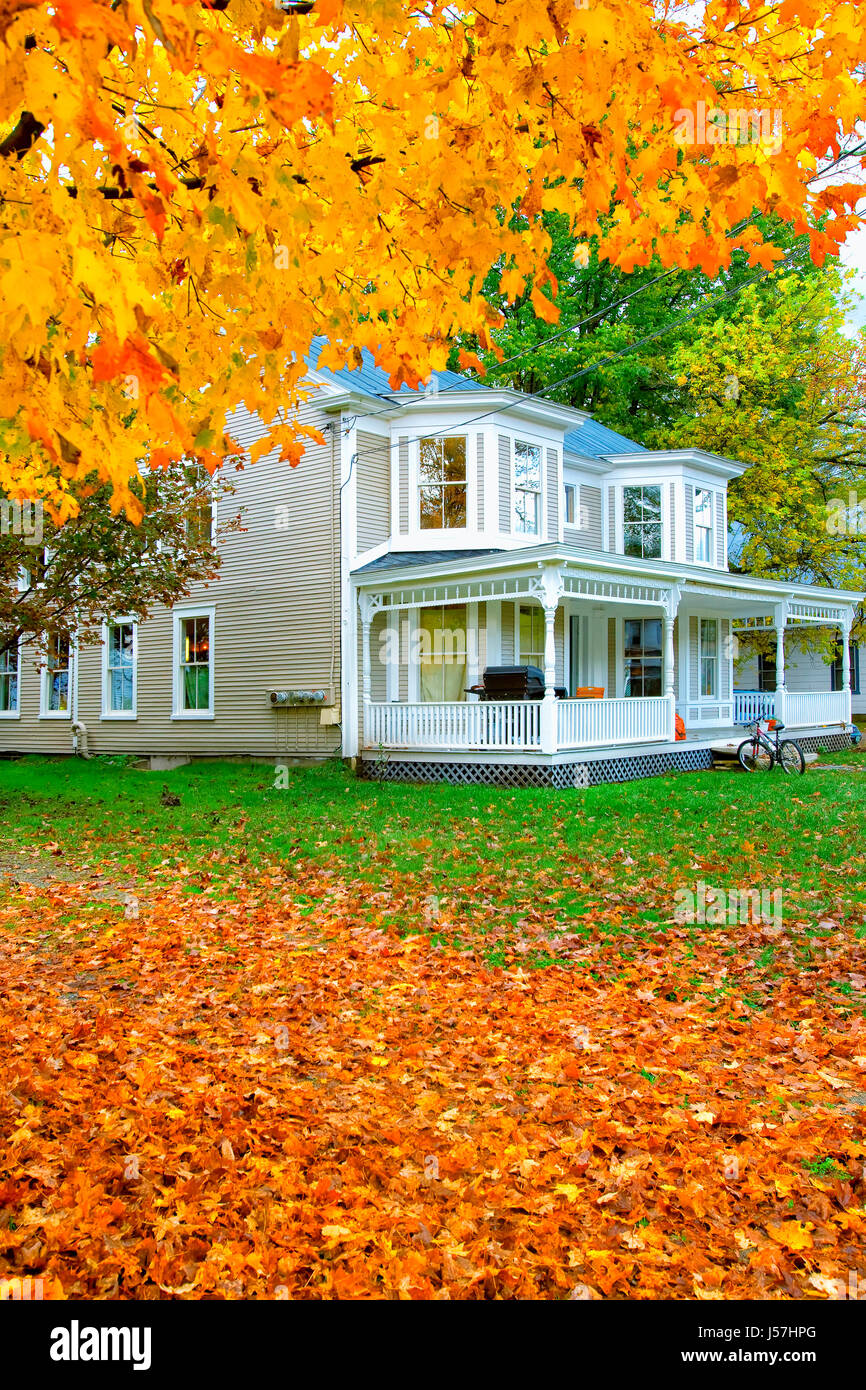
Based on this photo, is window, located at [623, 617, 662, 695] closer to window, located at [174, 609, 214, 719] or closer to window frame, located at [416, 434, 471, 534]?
window frame, located at [416, 434, 471, 534]

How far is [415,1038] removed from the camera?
4.81 m

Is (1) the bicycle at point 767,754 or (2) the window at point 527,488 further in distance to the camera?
(2) the window at point 527,488

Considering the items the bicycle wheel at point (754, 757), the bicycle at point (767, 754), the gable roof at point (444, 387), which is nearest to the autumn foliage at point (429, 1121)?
the gable roof at point (444, 387)

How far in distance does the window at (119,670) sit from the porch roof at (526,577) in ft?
23.0

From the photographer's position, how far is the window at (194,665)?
1997 centimetres

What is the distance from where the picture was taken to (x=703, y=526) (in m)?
23.1

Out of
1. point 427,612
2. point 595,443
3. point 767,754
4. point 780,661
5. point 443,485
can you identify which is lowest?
point 767,754

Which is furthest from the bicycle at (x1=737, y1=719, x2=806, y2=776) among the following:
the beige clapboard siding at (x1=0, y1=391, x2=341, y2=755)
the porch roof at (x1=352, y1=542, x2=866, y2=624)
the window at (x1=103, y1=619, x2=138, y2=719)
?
the window at (x1=103, y1=619, x2=138, y2=719)

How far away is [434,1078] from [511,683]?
39.5 ft

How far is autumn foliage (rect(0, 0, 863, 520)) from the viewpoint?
2990 millimetres

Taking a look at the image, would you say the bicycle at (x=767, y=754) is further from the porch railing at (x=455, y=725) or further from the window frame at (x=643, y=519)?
the window frame at (x=643, y=519)

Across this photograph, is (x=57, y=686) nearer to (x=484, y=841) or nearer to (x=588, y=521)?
(x=588, y=521)

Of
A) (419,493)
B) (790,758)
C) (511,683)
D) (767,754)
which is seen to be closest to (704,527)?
(767,754)

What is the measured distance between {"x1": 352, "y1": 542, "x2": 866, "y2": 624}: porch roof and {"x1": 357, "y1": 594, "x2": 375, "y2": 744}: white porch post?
17 cm
